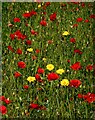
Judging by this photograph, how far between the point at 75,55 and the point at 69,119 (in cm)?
72

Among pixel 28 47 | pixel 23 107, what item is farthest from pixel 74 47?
pixel 23 107

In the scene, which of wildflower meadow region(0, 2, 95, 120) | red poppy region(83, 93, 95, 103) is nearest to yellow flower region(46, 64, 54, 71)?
wildflower meadow region(0, 2, 95, 120)

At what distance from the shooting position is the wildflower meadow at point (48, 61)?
2.54 meters

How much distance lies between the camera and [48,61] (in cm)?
302

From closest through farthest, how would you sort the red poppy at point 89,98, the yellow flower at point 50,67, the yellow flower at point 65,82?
the red poppy at point 89,98
the yellow flower at point 65,82
the yellow flower at point 50,67

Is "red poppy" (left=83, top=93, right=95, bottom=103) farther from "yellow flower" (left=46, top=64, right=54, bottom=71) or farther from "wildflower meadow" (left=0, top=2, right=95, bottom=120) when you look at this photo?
"yellow flower" (left=46, top=64, right=54, bottom=71)

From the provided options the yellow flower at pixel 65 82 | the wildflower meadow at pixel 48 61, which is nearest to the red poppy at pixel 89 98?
the wildflower meadow at pixel 48 61

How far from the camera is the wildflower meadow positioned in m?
2.54

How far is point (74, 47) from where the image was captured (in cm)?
323

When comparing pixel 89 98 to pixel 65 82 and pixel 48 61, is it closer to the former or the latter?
pixel 65 82

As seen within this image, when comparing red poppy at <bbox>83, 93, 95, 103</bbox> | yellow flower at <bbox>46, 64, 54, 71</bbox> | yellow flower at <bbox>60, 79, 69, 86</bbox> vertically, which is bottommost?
red poppy at <bbox>83, 93, 95, 103</bbox>

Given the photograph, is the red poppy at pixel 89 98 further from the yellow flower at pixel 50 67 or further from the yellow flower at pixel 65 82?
the yellow flower at pixel 50 67

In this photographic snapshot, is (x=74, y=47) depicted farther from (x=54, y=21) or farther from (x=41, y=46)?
(x=54, y=21)

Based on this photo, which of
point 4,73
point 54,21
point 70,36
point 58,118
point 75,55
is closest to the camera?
point 58,118
